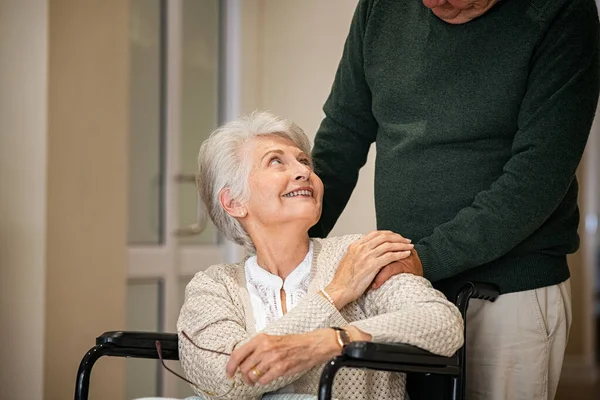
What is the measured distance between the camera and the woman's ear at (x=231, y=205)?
2.03 m

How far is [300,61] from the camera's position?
373cm

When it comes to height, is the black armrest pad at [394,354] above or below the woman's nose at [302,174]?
below

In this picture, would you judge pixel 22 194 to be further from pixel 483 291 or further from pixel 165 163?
pixel 483 291

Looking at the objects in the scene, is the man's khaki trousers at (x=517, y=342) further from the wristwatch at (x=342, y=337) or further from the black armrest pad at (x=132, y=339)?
the black armrest pad at (x=132, y=339)

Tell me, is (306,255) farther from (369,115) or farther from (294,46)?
(294,46)

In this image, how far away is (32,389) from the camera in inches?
120

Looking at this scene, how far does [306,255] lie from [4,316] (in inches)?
56.9

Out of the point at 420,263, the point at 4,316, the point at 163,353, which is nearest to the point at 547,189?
the point at 420,263

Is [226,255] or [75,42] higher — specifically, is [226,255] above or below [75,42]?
below

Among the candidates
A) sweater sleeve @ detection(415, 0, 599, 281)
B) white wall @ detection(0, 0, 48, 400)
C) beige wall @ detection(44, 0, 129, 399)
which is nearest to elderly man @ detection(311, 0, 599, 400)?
sweater sleeve @ detection(415, 0, 599, 281)

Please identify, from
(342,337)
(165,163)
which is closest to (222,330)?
(342,337)

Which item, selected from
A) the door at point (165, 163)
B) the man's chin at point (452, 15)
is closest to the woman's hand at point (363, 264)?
the man's chin at point (452, 15)

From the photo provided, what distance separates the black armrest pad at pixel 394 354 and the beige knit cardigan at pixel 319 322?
3 cm

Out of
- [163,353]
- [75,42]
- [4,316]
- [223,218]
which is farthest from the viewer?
[75,42]
